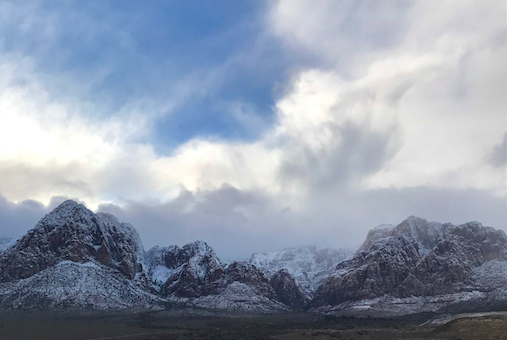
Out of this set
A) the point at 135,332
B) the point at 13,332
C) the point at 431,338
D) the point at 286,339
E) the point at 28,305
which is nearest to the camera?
the point at 431,338

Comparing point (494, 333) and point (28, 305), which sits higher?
point (28, 305)

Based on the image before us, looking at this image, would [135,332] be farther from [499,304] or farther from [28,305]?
[499,304]

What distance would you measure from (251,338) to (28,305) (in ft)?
446

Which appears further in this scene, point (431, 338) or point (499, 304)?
point (499, 304)

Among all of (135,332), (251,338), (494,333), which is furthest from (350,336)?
(135,332)

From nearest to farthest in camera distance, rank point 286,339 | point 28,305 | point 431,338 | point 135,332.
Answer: point 431,338, point 286,339, point 135,332, point 28,305

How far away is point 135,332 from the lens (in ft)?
434

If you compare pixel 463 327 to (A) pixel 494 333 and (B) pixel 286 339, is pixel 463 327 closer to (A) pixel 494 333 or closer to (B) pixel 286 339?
(A) pixel 494 333

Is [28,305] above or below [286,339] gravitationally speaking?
above

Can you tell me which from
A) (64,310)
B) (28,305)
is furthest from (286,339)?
(28,305)

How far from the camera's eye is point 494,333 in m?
94.3

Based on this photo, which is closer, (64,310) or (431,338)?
(431,338)

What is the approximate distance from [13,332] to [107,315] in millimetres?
63503

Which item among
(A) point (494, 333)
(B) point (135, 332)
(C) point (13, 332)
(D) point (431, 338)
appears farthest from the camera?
(B) point (135, 332)
